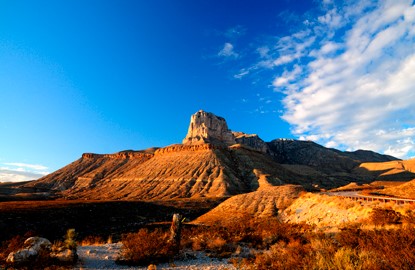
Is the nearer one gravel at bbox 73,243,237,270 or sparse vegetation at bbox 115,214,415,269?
sparse vegetation at bbox 115,214,415,269

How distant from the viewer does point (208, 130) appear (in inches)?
7298

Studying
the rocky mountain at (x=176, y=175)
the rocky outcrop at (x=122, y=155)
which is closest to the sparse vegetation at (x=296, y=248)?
the rocky mountain at (x=176, y=175)

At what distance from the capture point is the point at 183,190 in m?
87.5

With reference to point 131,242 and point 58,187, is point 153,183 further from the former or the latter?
point 131,242

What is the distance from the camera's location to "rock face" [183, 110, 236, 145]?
18175 centimetres

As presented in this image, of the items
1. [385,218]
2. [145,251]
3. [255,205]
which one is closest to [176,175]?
[255,205]

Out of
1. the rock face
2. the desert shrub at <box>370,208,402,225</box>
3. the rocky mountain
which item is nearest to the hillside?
the desert shrub at <box>370,208,402,225</box>

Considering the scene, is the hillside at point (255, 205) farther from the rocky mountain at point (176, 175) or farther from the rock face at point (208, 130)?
the rock face at point (208, 130)

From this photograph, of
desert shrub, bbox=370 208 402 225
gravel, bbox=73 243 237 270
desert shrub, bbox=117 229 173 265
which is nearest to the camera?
gravel, bbox=73 243 237 270

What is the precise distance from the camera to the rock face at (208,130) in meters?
182

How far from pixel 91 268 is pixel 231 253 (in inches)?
239

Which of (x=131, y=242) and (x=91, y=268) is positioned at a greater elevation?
(x=131, y=242)

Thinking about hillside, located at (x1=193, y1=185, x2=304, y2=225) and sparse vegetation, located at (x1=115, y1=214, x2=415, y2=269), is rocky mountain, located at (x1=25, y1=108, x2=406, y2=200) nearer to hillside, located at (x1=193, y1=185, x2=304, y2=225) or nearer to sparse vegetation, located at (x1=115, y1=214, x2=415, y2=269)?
hillside, located at (x1=193, y1=185, x2=304, y2=225)

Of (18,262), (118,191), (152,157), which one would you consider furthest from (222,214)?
(152,157)
